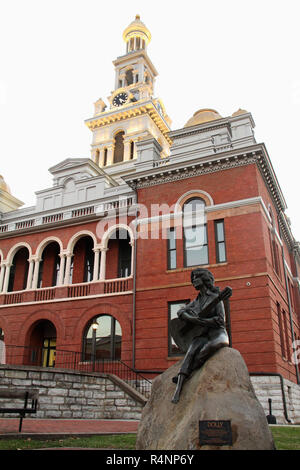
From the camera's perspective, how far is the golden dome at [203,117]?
26.4m

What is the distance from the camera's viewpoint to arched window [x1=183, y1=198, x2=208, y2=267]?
22516 millimetres

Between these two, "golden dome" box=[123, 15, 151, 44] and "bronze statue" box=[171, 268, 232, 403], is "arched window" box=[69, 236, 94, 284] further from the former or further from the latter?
"golden dome" box=[123, 15, 151, 44]

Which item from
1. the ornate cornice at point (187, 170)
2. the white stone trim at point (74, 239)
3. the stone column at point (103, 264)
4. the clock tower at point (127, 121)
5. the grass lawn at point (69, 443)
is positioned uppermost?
the clock tower at point (127, 121)

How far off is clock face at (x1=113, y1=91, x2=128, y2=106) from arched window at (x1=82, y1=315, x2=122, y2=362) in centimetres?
3302

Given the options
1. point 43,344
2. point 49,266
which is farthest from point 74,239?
point 43,344

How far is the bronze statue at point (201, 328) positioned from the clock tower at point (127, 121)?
35.0 m

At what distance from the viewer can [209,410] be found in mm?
5809

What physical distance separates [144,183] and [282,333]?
11462 mm

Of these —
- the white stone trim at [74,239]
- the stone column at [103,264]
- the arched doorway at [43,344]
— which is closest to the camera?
the stone column at [103,264]

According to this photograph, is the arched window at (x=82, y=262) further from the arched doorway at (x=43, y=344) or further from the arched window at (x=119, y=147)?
the arched window at (x=119, y=147)

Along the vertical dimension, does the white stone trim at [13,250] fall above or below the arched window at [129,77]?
below

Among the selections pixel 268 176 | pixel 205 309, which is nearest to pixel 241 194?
pixel 268 176

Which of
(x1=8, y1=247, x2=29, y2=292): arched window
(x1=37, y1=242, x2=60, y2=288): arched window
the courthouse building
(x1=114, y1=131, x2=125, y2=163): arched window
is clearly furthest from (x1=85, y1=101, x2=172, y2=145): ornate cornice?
(x1=8, y1=247, x2=29, y2=292): arched window

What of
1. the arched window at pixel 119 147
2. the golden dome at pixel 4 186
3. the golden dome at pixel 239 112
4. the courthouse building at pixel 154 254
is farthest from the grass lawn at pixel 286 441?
the arched window at pixel 119 147
